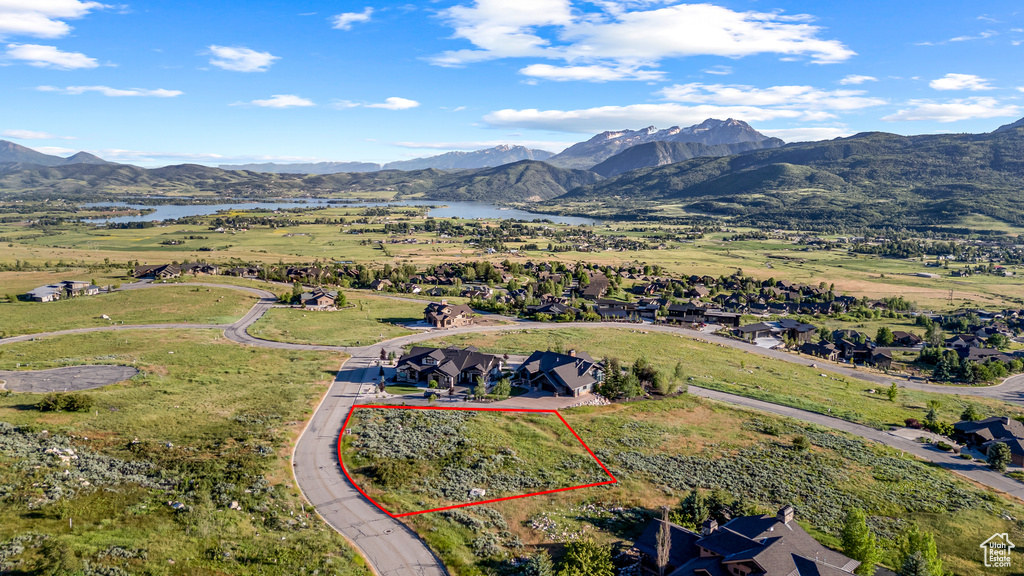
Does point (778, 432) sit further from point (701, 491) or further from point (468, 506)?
point (468, 506)

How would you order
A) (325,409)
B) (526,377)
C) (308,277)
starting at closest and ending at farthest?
1. (325,409)
2. (526,377)
3. (308,277)

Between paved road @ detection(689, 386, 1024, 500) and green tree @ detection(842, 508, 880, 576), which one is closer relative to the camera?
green tree @ detection(842, 508, 880, 576)

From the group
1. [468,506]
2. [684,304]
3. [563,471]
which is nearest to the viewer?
[468,506]

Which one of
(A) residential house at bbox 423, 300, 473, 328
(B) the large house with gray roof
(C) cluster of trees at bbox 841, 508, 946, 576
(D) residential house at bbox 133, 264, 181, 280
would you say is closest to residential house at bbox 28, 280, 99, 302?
(D) residential house at bbox 133, 264, 181, 280

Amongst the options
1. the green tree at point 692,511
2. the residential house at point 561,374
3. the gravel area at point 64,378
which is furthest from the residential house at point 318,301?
the green tree at point 692,511

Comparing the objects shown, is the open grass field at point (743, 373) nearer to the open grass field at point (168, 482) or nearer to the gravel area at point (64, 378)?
the open grass field at point (168, 482)

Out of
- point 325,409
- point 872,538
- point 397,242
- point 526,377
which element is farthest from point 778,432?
point 397,242

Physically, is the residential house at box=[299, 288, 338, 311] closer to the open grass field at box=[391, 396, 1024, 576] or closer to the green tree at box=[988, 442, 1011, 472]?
the open grass field at box=[391, 396, 1024, 576]

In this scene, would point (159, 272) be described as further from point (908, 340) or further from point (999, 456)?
point (908, 340)

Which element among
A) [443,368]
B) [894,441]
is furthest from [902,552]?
[443,368]
